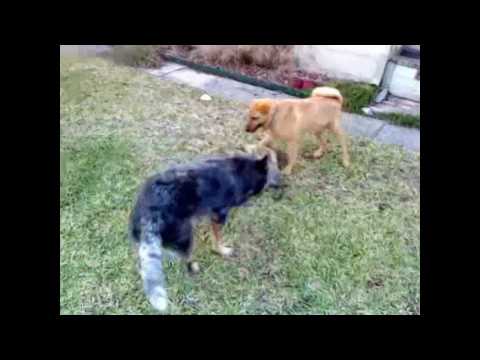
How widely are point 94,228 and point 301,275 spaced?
1799 mm

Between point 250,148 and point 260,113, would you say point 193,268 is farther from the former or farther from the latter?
point 250,148

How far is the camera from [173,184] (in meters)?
2.85

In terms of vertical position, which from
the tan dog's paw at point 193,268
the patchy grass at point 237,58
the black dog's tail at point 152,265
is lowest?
the tan dog's paw at point 193,268

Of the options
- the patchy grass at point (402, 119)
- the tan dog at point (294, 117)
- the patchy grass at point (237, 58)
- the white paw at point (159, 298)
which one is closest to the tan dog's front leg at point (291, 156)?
the tan dog at point (294, 117)

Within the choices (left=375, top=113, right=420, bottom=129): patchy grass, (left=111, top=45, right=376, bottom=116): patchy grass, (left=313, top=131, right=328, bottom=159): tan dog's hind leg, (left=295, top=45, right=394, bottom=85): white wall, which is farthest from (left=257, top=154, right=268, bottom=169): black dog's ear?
(left=295, top=45, right=394, bottom=85): white wall

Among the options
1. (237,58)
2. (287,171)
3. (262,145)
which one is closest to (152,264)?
(287,171)

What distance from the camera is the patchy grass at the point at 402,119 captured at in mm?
5516

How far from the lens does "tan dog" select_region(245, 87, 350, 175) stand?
4145 mm

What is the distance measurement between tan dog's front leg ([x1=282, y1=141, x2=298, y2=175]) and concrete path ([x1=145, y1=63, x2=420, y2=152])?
4.00 feet

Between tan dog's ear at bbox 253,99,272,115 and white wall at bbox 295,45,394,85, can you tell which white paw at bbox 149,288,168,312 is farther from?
white wall at bbox 295,45,394,85

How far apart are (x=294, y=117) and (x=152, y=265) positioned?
7.26ft

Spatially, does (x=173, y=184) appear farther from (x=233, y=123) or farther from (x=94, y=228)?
(x=233, y=123)

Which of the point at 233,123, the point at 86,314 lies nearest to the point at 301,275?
the point at 86,314

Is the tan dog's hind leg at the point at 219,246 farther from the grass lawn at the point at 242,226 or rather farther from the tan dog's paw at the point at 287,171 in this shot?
the tan dog's paw at the point at 287,171
